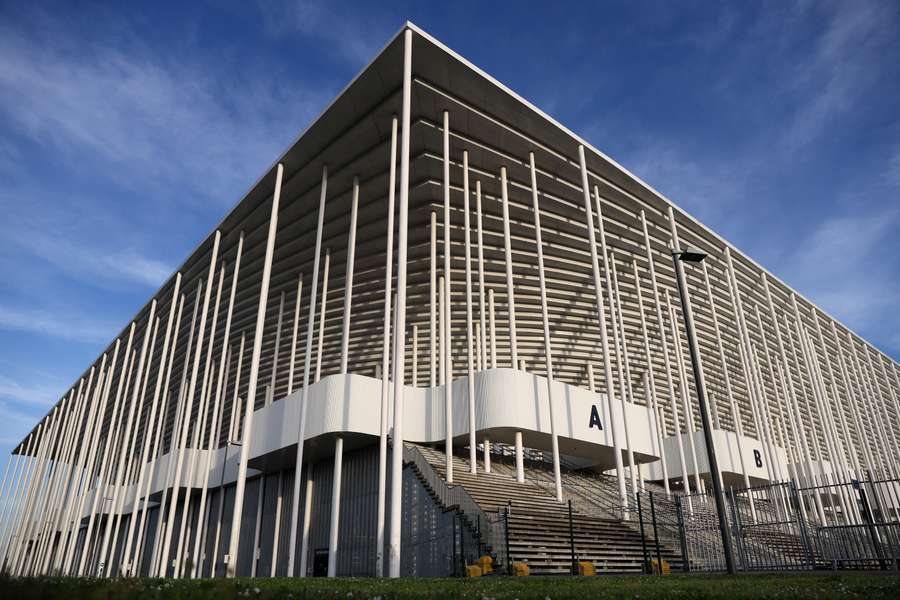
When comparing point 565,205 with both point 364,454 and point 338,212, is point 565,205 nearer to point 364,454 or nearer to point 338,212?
point 338,212

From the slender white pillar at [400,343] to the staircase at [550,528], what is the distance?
277 cm

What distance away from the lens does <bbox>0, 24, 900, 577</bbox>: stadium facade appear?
826 inches

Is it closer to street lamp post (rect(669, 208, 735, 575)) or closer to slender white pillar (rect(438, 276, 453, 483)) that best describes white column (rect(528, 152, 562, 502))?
slender white pillar (rect(438, 276, 453, 483))

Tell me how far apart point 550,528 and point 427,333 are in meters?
20.6

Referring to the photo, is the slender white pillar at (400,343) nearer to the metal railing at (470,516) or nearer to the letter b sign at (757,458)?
the metal railing at (470,516)

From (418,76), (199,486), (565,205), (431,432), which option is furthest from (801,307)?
(199,486)

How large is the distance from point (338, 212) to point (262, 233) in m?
4.53

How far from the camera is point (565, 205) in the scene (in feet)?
93.9

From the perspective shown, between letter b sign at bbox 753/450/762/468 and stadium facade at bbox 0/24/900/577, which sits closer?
stadium facade at bbox 0/24/900/577

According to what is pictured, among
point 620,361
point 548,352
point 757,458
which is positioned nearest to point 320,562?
point 548,352

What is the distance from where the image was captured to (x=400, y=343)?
687 inches

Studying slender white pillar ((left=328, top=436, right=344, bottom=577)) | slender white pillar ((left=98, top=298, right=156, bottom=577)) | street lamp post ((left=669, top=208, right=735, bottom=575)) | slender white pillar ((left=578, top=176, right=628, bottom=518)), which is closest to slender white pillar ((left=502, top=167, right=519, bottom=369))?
slender white pillar ((left=578, top=176, right=628, bottom=518))

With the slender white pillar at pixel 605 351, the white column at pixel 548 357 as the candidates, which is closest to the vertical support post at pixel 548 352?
the white column at pixel 548 357

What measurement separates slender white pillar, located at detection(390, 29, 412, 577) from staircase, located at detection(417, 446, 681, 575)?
2.77 metres
